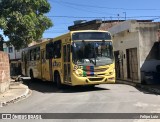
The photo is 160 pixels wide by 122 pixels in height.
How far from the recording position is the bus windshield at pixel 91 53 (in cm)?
2027

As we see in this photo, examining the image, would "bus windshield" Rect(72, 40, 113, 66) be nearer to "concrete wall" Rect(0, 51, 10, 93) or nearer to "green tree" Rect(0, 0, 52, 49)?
"concrete wall" Rect(0, 51, 10, 93)

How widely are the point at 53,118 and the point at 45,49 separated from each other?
571 inches

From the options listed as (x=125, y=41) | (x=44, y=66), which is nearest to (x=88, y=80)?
(x=44, y=66)

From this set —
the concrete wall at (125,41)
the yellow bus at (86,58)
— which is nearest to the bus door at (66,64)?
the yellow bus at (86,58)

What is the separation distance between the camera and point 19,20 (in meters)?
26.5

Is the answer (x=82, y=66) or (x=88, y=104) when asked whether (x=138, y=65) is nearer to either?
(x=82, y=66)

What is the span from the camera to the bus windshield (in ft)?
66.5

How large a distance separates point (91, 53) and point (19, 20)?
809cm

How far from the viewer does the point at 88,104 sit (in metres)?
14.9

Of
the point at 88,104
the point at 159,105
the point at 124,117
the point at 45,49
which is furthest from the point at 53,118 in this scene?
the point at 45,49

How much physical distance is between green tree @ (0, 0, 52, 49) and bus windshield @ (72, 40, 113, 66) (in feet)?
23.1

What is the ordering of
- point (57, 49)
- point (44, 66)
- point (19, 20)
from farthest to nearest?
point (19, 20) < point (44, 66) < point (57, 49)

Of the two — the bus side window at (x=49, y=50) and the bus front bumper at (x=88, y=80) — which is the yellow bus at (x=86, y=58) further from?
the bus side window at (x=49, y=50)

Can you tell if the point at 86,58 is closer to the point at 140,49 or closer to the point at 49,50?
the point at 49,50
